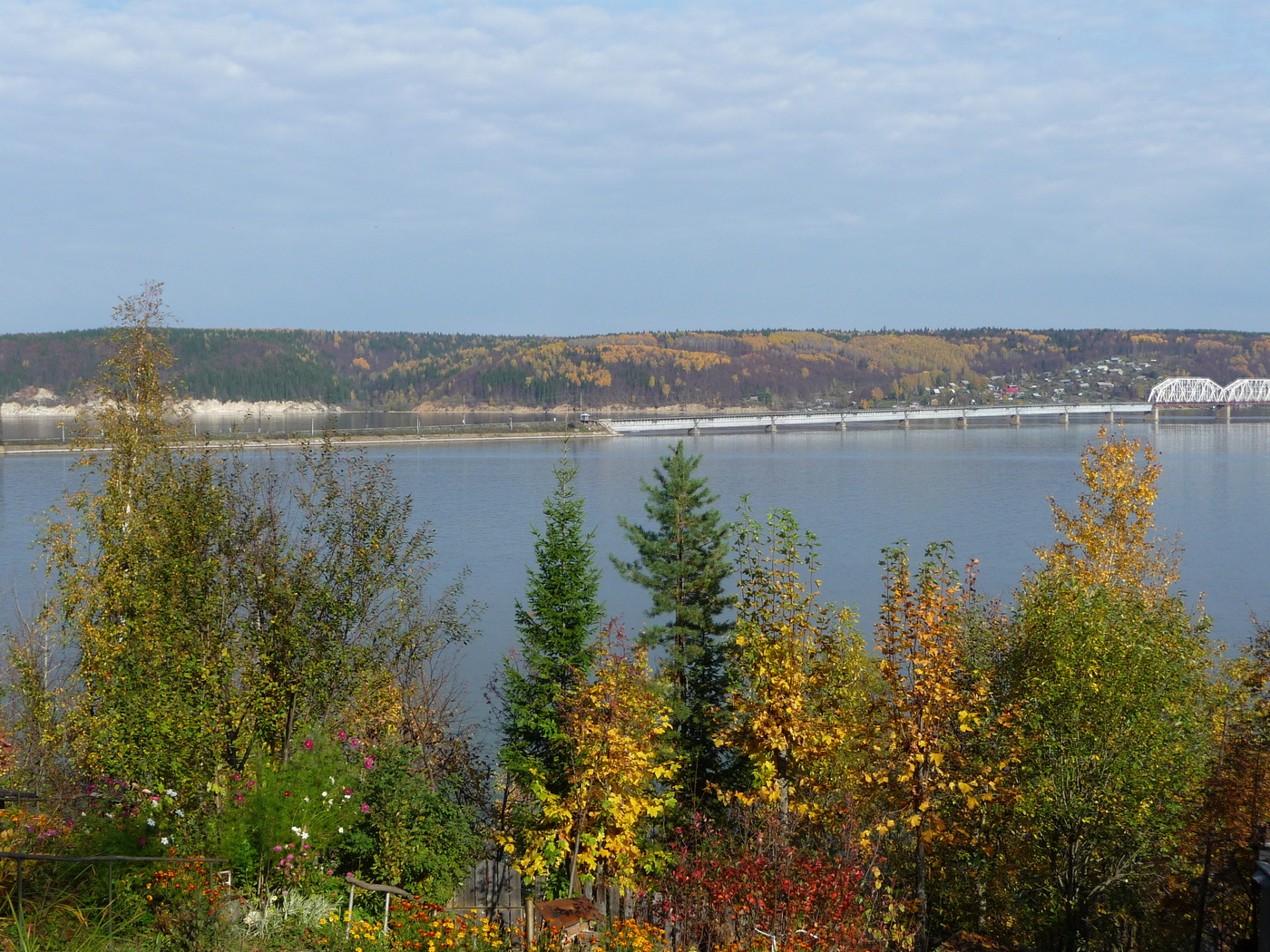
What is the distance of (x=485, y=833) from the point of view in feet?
43.9

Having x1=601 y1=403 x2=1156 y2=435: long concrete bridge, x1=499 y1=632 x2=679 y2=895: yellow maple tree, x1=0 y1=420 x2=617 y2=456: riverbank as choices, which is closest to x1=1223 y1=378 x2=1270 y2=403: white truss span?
x1=601 y1=403 x2=1156 y2=435: long concrete bridge

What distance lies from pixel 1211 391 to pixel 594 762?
170m

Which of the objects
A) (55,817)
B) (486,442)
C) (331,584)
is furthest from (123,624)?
(486,442)

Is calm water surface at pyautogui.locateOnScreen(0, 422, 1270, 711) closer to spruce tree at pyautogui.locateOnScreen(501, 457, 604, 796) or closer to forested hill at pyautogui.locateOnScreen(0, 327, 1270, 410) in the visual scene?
spruce tree at pyautogui.locateOnScreen(501, 457, 604, 796)

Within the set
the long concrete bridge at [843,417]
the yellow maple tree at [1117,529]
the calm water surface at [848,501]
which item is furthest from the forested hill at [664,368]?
the yellow maple tree at [1117,529]

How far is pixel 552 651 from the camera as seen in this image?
575 inches

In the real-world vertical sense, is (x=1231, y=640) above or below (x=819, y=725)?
below

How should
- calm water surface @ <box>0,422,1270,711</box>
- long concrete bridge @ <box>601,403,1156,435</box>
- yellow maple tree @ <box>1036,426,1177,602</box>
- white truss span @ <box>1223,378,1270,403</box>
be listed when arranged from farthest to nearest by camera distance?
white truss span @ <box>1223,378,1270,403</box>, long concrete bridge @ <box>601,403,1156,435</box>, calm water surface @ <box>0,422,1270,711</box>, yellow maple tree @ <box>1036,426,1177,602</box>

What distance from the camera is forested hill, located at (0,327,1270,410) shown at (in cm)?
15638

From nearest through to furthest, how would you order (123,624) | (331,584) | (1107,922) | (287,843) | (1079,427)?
(287,843) → (123,624) → (1107,922) → (331,584) → (1079,427)

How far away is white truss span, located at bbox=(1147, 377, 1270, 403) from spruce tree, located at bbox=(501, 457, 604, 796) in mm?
154661

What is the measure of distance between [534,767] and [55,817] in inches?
252

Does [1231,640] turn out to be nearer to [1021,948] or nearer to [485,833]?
[1021,948]

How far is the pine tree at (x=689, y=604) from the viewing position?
16281 millimetres
